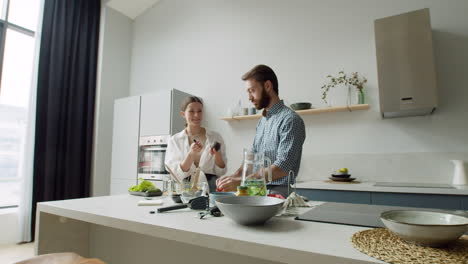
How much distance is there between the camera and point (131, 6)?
13.7ft

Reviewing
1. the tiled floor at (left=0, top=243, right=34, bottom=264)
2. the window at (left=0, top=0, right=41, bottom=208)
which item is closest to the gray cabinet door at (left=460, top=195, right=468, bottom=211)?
the tiled floor at (left=0, top=243, right=34, bottom=264)

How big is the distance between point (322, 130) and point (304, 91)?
48cm

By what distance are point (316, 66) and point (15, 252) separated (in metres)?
3.76

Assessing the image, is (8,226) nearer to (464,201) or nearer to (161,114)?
(161,114)

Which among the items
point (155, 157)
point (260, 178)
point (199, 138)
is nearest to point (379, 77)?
point (199, 138)

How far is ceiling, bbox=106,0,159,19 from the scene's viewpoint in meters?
4.04

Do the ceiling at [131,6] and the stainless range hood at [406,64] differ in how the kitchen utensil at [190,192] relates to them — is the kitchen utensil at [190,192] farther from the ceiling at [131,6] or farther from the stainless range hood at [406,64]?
the ceiling at [131,6]

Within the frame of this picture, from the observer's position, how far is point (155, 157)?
3.22m

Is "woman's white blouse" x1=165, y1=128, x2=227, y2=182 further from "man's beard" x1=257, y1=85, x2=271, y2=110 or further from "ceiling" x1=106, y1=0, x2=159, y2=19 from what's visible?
"ceiling" x1=106, y1=0, x2=159, y2=19

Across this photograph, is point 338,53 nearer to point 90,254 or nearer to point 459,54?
point 459,54

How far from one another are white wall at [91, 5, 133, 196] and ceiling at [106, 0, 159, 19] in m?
0.08

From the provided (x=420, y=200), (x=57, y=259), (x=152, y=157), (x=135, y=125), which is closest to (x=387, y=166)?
(x=420, y=200)

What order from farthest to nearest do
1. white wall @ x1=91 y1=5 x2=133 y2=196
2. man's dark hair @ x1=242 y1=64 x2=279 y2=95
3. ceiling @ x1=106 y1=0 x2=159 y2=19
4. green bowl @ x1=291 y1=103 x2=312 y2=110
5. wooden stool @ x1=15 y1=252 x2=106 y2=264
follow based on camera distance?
1. ceiling @ x1=106 y1=0 x2=159 y2=19
2. white wall @ x1=91 y1=5 x2=133 y2=196
3. green bowl @ x1=291 y1=103 x2=312 y2=110
4. man's dark hair @ x1=242 y1=64 x2=279 y2=95
5. wooden stool @ x1=15 y1=252 x2=106 y2=264

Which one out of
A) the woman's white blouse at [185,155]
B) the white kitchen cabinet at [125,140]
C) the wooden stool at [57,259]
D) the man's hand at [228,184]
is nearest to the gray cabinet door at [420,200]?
the woman's white blouse at [185,155]
